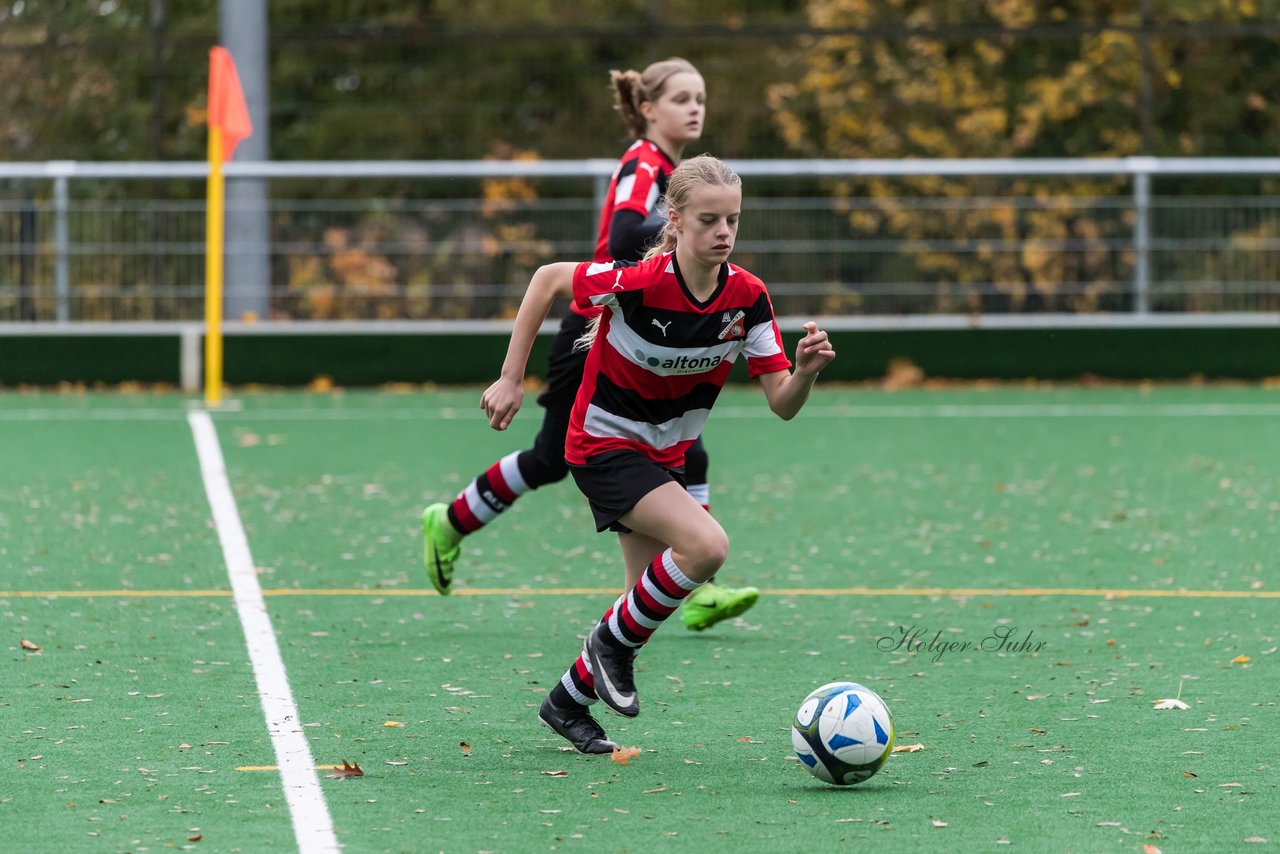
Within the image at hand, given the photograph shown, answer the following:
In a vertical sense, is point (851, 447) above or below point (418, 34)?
below

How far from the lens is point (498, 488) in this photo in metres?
7.50

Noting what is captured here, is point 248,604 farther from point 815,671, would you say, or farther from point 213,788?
point 213,788

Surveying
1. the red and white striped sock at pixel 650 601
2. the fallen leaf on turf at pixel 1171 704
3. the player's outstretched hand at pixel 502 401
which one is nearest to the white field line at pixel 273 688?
the red and white striped sock at pixel 650 601

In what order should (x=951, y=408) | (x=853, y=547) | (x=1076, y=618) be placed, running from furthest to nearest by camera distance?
(x=951, y=408) → (x=853, y=547) → (x=1076, y=618)

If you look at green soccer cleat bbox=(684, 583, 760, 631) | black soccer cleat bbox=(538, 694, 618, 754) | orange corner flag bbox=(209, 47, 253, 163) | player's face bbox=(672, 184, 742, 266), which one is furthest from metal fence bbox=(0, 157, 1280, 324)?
black soccer cleat bbox=(538, 694, 618, 754)

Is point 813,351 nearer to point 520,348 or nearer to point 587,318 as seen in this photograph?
point 520,348

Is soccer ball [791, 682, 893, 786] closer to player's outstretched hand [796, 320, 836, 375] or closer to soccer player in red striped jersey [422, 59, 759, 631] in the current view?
player's outstretched hand [796, 320, 836, 375]

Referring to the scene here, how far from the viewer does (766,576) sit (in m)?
8.24

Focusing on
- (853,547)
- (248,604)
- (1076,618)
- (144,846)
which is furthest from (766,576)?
(144,846)

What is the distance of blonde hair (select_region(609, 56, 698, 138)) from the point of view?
23.2ft

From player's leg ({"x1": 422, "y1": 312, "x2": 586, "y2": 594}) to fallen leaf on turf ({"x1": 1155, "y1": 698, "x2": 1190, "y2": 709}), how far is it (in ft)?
7.75

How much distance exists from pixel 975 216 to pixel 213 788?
12587mm

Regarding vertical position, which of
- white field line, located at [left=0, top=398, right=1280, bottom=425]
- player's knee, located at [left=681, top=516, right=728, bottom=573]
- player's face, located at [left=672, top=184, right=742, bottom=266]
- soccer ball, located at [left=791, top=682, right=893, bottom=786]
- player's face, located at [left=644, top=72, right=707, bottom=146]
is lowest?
white field line, located at [left=0, top=398, right=1280, bottom=425]

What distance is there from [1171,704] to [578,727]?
66.5 inches
